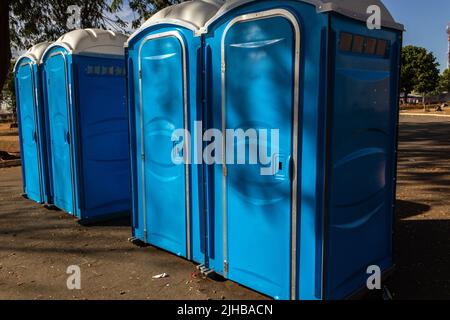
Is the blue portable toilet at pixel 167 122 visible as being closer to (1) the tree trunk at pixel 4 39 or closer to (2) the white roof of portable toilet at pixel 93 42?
(2) the white roof of portable toilet at pixel 93 42

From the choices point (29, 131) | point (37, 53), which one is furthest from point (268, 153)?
point (29, 131)

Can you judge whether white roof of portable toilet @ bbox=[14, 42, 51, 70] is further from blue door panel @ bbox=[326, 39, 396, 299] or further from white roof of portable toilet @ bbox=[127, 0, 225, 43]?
blue door panel @ bbox=[326, 39, 396, 299]

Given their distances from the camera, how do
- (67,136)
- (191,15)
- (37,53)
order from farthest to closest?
1. (37,53)
2. (67,136)
3. (191,15)

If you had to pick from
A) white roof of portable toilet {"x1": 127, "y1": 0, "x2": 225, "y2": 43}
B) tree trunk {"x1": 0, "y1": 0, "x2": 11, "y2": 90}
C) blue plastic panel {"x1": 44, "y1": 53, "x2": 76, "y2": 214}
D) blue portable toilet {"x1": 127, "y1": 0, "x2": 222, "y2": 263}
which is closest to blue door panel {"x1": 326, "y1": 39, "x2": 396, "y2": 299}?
blue portable toilet {"x1": 127, "y1": 0, "x2": 222, "y2": 263}

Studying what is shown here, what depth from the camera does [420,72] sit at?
1908 inches

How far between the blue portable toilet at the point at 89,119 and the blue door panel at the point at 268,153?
2.60 metres

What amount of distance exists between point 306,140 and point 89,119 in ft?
11.2

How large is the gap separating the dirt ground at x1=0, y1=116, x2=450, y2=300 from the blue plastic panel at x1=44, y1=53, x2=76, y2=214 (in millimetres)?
344

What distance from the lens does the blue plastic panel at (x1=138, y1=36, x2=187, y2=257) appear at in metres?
3.75

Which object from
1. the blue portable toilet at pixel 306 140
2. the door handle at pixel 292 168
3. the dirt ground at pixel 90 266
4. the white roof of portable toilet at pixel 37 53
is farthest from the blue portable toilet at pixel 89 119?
the door handle at pixel 292 168

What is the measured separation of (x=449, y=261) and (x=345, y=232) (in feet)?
5.63

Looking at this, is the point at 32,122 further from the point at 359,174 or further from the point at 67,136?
the point at 359,174

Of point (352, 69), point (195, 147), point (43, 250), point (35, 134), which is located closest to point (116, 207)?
point (43, 250)

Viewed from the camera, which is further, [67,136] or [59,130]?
[59,130]
